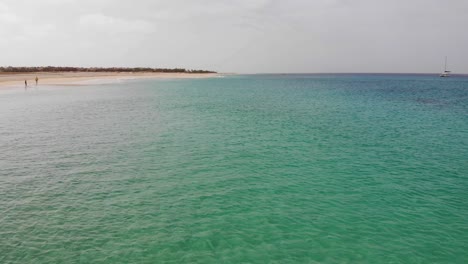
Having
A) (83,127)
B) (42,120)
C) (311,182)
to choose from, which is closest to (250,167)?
(311,182)

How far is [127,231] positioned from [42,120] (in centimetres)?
2665

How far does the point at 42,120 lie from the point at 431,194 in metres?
33.5

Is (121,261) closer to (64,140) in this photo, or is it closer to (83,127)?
(64,140)

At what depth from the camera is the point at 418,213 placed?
43.0ft

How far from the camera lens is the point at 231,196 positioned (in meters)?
14.7

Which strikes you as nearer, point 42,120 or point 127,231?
point 127,231

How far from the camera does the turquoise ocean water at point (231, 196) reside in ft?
34.5

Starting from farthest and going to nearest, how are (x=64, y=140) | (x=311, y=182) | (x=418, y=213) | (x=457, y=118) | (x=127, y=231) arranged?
(x=457, y=118), (x=64, y=140), (x=311, y=182), (x=418, y=213), (x=127, y=231)

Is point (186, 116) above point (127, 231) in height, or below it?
above

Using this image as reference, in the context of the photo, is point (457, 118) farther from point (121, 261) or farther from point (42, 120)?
point (42, 120)

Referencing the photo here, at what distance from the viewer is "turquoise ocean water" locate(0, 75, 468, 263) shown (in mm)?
10516

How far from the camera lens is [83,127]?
98.0ft

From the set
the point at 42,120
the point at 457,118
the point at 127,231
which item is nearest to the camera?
the point at 127,231

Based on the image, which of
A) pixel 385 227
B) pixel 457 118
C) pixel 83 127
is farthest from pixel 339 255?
pixel 457 118
